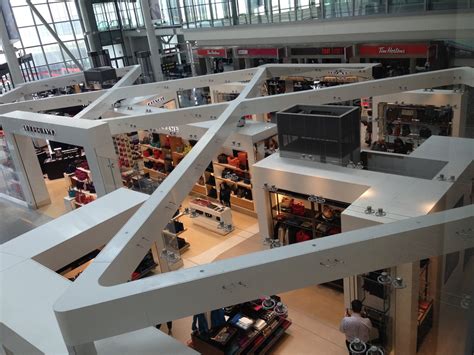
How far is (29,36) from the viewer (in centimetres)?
3030

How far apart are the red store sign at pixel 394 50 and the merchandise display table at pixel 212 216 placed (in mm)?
10297

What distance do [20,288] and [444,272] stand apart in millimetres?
5306

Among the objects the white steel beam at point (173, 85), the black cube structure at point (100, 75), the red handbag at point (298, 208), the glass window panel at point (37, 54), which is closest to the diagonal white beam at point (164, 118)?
the white steel beam at point (173, 85)

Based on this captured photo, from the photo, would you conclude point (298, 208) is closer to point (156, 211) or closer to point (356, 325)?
point (356, 325)

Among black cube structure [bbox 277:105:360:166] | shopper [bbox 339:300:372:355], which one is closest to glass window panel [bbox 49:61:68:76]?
black cube structure [bbox 277:105:360:166]

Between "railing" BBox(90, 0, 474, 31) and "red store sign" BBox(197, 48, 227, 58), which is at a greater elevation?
"railing" BBox(90, 0, 474, 31)

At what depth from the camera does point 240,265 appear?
3.53m

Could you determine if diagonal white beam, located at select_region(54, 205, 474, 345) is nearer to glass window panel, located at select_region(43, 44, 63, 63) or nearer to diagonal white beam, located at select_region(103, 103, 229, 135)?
diagonal white beam, located at select_region(103, 103, 229, 135)

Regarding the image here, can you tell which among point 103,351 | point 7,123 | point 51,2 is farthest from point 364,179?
point 51,2

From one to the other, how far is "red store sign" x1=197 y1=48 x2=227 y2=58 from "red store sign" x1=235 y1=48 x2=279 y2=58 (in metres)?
Answer: 0.94

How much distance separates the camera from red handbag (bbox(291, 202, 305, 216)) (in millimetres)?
9711

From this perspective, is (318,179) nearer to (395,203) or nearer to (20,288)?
(395,203)

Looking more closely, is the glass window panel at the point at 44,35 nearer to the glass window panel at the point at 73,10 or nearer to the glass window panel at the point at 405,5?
the glass window panel at the point at 73,10

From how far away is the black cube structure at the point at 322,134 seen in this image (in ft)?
29.7
